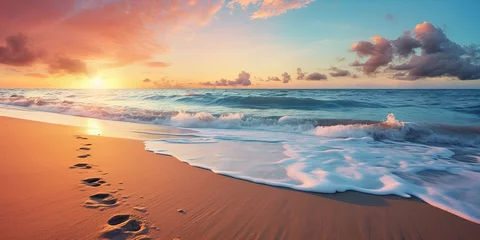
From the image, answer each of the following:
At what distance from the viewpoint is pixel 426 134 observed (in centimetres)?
862

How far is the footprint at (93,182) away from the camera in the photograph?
130 inches

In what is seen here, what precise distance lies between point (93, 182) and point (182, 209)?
1.51 meters

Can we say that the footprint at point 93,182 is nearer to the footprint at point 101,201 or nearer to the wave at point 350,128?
the footprint at point 101,201

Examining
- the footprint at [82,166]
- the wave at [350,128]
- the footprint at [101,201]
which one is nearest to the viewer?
the footprint at [101,201]

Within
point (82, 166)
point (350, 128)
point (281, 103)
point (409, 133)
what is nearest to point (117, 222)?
point (82, 166)

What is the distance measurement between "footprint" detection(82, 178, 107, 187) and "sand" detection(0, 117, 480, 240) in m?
0.01

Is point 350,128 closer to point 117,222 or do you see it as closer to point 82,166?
point 82,166

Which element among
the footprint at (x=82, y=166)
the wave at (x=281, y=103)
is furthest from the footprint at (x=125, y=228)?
the wave at (x=281, y=103)

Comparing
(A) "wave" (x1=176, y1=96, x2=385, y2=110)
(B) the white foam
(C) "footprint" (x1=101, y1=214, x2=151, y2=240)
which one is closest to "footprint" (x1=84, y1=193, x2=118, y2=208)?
(C) "footprint" (x1=101, y1=214, x2=151, y2=240)

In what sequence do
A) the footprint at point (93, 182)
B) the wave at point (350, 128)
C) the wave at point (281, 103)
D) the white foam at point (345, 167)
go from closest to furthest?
the footprint at point (93, 182) → the white foam at point (345, 167) → the wave at point (350, 128) → the wave at point (281, 103)

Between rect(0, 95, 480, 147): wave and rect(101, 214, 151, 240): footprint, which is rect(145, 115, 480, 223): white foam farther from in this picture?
rect(101, 214, 151, 240): footprint

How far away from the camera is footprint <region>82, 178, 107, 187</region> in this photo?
330 cm

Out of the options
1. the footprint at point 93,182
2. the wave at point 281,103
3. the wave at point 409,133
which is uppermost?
the wave at point 281,103

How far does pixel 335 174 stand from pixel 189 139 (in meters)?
4.25
